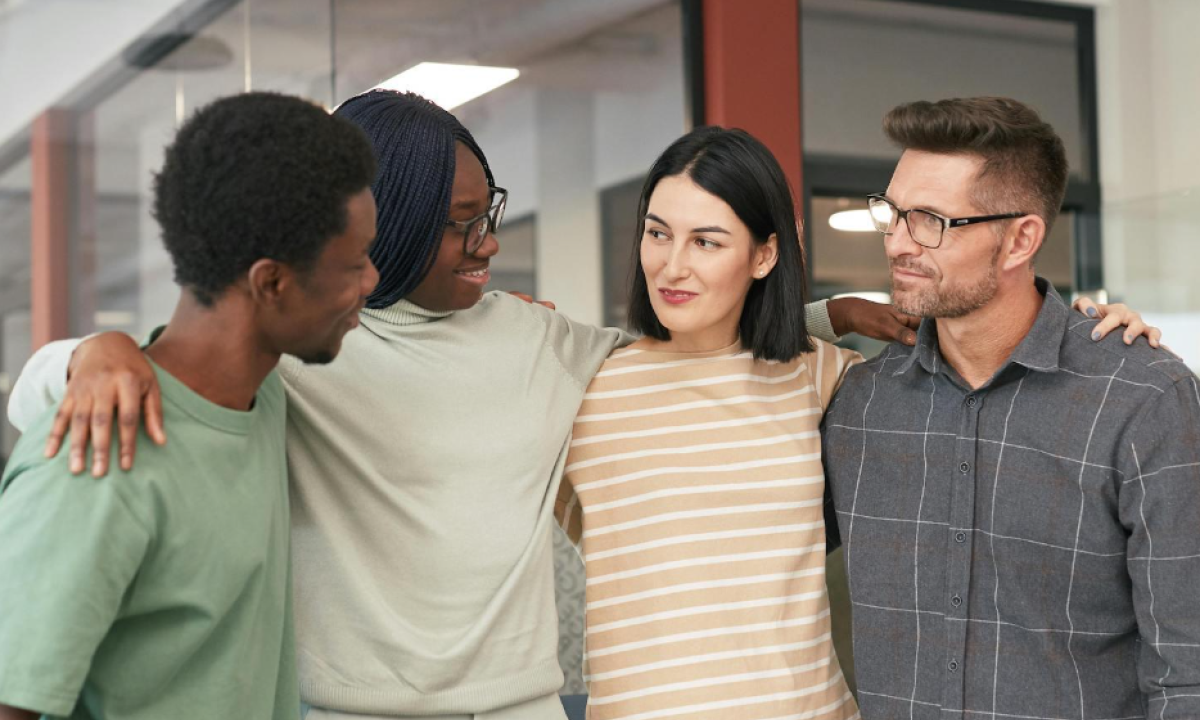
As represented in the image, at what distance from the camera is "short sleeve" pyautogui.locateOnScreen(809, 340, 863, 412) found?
1.89 metres

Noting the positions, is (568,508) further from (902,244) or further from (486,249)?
(902,244)

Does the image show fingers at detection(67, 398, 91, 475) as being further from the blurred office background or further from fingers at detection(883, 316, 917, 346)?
the blurred office background

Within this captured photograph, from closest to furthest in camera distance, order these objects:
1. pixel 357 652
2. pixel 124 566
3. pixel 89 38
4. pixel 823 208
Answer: pixel 124 566, pixel 357 652, pixel 89 38, pixel 823 208

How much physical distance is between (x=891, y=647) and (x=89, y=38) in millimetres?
2855

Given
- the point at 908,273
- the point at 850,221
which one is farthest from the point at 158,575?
the point at 850,221

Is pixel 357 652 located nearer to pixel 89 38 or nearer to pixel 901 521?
pixel 901 521

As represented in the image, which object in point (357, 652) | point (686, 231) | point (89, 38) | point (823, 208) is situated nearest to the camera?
point (357, 652)

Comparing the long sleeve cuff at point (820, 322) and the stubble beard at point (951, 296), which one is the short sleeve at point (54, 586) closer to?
the stubble beard at point (951, 296)

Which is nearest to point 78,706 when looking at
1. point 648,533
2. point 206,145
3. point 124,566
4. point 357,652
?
point 124,566

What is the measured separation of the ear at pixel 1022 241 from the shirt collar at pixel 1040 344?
55 mm

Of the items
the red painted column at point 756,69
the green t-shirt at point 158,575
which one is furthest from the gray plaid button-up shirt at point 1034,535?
the red painted column at point 756,69

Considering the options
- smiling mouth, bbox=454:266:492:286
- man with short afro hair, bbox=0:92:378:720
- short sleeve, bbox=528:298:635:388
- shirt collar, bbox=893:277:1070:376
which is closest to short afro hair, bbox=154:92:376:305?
man with short afro hair, bbox=0:92:378:720

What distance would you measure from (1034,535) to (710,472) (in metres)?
0.44

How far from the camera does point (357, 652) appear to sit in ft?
4.73
